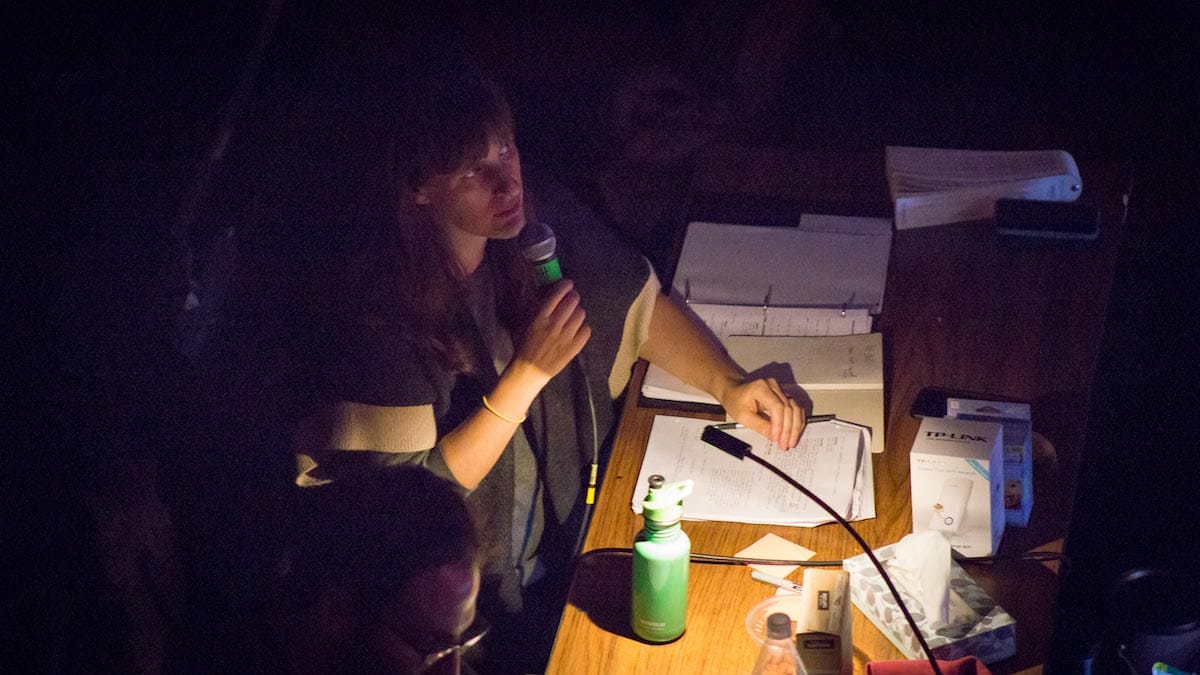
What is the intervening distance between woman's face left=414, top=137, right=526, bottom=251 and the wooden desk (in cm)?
40

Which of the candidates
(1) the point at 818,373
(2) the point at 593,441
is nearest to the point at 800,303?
(1) the point at 818,373

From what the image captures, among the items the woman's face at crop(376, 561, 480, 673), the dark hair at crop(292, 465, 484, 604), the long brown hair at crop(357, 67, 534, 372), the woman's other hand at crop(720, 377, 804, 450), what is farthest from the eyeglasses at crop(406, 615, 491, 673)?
the woman's other hand at crop(720, 377, 804, 450)

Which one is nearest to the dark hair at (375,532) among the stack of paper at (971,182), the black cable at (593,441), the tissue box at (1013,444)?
the black cable at (593,441)

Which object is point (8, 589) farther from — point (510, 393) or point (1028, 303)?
point (1028, 303)

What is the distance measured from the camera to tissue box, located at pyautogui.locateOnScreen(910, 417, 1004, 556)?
1502mm

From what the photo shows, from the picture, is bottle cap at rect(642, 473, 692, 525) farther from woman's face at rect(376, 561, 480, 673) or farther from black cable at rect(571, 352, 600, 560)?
black cable at rect(571, 352, 600, 560)

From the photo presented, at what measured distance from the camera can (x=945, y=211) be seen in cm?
224

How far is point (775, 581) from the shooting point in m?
1.51

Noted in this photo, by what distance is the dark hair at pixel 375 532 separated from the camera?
1.46 m

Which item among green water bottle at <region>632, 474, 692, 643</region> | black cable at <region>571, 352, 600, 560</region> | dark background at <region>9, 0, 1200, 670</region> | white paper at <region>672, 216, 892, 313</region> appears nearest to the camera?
dark background at <region>9, 0, 1200, 670</region>

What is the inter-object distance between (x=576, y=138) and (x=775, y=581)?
1018 millimetres

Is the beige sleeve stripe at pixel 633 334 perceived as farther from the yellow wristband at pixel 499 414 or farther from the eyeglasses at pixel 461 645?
the eyeglasses at pixel 461 645

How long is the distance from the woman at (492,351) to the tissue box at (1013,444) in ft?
0.91

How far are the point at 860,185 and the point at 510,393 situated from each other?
107cm
